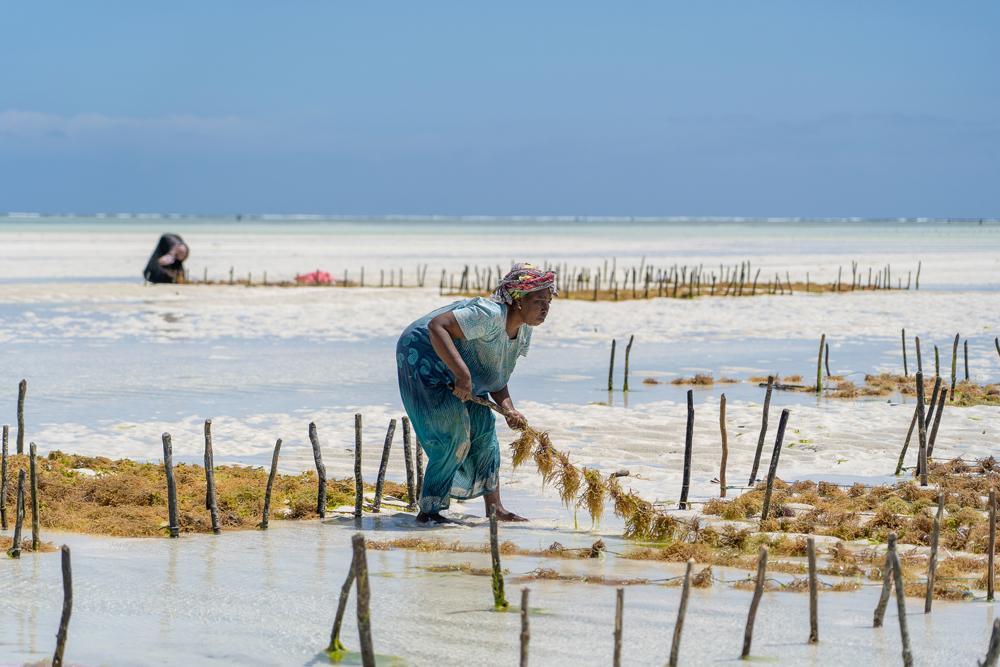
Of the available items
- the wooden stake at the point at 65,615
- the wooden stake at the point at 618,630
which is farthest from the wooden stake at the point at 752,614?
the wooden stake at the point at 65,615

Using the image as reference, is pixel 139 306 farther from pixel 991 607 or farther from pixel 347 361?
pixel 991 607

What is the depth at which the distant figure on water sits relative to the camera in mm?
26109

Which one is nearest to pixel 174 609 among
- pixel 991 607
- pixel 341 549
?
pixel 341 549

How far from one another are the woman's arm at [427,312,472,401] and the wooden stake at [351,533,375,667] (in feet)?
6.02

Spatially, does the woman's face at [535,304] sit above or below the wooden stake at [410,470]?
above

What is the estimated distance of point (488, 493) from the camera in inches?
221

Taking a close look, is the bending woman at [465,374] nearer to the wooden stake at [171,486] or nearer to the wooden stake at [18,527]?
the wooden stake at [171,486]

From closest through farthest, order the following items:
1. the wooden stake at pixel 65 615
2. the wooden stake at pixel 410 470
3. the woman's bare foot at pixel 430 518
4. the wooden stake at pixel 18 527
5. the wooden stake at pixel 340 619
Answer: the wooden stake at pixel 65 615 → the wooden stake at pixel 340 619 → the wooden stake at pixel 18 527 → the woman's bare foot at pixel 430 518 → the wooden stake at pixel 410 470

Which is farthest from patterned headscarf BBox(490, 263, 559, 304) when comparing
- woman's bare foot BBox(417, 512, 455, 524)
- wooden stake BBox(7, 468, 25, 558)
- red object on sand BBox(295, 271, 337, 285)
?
red object on sand BBox(295, 271, 337, 285)

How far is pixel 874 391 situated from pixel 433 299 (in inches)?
521

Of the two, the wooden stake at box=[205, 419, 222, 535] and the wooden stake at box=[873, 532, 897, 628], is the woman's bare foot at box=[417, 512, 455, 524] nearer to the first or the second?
the wooden stake at box=[205, 419, 222, 535]

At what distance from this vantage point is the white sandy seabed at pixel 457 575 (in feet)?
12.2

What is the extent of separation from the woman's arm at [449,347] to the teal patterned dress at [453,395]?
7 centimetres

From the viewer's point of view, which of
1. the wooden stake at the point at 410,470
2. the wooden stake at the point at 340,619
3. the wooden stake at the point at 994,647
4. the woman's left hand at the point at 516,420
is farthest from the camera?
the wooden stake at the point at 410,470
